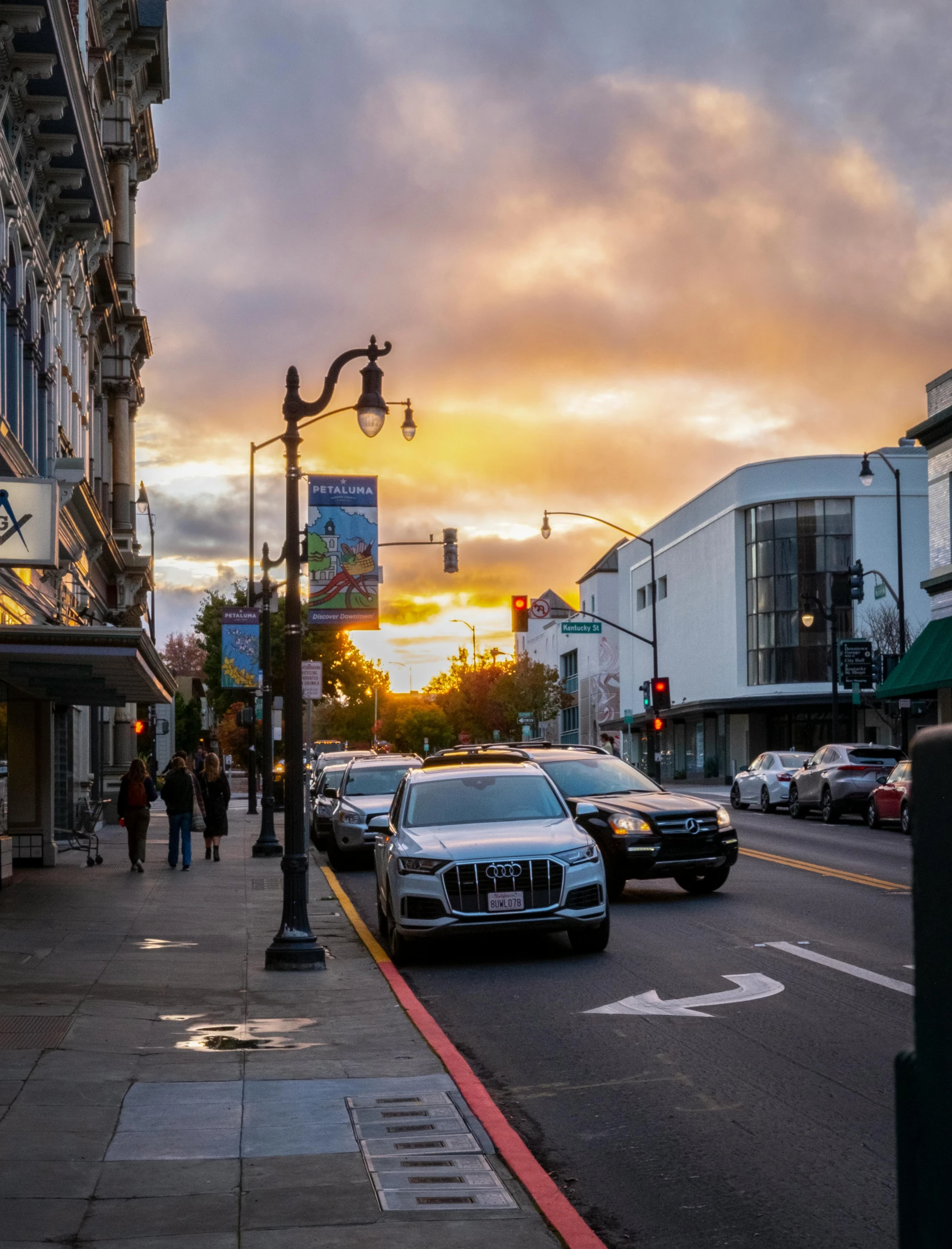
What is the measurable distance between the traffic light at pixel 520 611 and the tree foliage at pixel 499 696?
5343 centimetres

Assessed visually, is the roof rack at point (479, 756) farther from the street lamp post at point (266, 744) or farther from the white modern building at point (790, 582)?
the white modern building at point (790, 582)

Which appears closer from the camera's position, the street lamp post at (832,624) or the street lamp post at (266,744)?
the street lamp post at (266,744)

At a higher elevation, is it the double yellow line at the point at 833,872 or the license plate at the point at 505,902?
the license plate at the point at 505,902

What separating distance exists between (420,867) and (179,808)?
A: 41.6 ft

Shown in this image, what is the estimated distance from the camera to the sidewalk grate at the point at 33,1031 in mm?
9375

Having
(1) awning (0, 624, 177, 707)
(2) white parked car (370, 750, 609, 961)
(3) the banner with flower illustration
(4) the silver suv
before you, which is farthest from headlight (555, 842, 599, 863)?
(4) the silver suv

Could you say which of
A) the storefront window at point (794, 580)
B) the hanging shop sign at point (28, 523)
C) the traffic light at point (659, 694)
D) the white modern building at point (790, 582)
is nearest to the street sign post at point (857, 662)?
the traffic light at point (659, 694)

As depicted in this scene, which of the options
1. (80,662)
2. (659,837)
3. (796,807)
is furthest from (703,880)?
(796,807)

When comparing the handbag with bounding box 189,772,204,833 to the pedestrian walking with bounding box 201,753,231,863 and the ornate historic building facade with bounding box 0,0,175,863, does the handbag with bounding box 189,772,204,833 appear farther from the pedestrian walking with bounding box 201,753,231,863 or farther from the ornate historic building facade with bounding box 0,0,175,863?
the ornate historic building facade with bounding box 0,0,175,863

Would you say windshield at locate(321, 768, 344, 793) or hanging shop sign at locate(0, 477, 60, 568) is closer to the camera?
hanging shop sign at locate(0, 477, 60, 568)

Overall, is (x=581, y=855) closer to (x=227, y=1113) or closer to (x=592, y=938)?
(x=592, y=938)

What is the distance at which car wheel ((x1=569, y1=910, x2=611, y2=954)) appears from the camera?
13.4 meters

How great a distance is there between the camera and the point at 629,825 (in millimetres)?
17406

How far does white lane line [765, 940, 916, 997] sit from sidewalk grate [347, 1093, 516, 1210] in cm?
445
